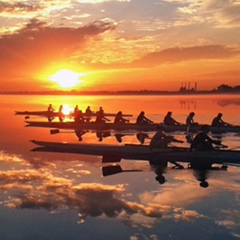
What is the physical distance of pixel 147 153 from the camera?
65.9 feet

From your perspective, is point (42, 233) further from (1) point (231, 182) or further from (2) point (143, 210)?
(1) point (231, 182)

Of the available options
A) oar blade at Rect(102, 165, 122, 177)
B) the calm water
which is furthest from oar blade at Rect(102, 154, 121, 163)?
oar blade at Rect(102, 165, 122, 177)

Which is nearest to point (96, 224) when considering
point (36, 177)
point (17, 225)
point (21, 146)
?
point (17, 225)

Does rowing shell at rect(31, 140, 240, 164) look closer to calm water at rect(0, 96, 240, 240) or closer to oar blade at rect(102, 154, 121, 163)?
oar blade at rect(102, 154, 121, 163)

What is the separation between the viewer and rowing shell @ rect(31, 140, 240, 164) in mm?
18812

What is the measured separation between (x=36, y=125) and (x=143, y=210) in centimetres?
3063

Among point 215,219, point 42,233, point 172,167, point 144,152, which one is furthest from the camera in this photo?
point 144,152

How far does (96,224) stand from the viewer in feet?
35.2

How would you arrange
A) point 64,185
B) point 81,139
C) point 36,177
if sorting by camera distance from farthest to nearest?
point 81,139
point 36,177
point 64,185

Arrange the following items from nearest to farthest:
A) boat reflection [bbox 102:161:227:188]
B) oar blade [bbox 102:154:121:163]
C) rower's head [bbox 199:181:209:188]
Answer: rower's head [bbox 199:181:209:188] < boat reflection [bbox 102:161:227:188] < oar blade [bbox 102:154:121:163]

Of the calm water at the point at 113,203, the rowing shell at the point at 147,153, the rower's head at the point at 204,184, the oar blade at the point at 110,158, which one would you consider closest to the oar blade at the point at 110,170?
the calm water at the point at 113,203

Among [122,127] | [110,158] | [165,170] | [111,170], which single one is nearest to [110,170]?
[111,170]

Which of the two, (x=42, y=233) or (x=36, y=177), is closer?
(x=42, y=233)

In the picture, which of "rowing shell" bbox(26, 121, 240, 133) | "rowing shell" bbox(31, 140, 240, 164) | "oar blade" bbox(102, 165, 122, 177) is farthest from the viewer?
"rowing shell" bbox(26, 121, 240, 133)
